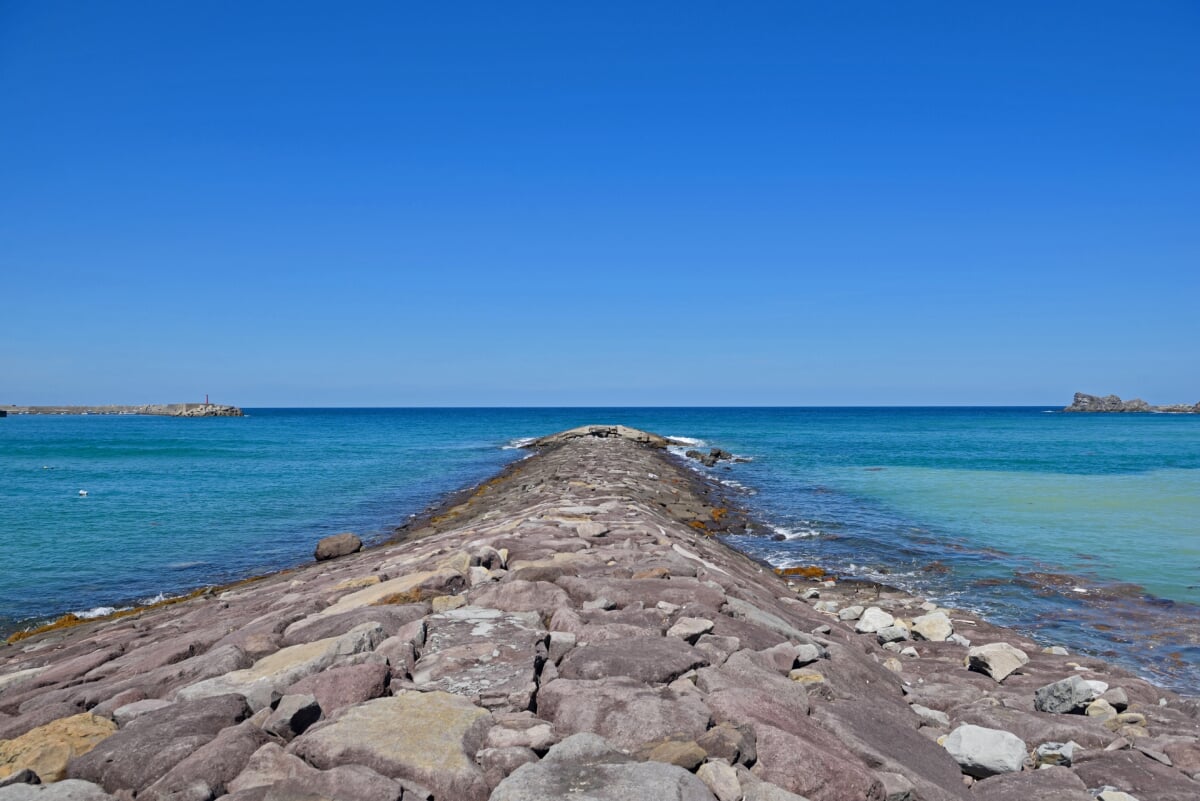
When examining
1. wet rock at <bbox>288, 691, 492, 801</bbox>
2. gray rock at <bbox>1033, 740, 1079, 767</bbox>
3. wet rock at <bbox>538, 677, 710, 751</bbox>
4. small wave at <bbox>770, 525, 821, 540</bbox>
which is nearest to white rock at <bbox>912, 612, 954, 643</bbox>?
gray rock at <bbox>1033, 740, 1079, 767</bbox>

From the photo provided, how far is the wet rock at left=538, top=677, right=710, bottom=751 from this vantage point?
12.0ft

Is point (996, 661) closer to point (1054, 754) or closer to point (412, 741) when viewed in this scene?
point (1054, 754)

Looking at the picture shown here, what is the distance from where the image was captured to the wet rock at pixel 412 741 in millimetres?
3365

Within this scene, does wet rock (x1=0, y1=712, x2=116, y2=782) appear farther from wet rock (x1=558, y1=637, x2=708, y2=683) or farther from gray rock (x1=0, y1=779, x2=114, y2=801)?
wet rock (x1=558, y1=637, x2=708, y2=683)

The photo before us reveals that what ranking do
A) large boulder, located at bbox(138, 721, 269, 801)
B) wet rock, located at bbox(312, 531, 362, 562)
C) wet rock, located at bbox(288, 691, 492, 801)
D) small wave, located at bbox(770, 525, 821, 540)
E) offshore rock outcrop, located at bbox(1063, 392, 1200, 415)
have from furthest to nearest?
1. offshore rock outcrop, located at bbox(1063, 392, 1200, 415)
2. small wave, located at bbox(770, 525, 821, 540)
3. wet rock, located at bbox(312, 531, 362, 562)
4. wet rock, located at bbox(288, 691, 492, 801)
5. large boulder, located at bbox(138, 721, 269, 801)

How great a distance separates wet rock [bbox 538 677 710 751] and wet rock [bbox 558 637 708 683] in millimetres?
150

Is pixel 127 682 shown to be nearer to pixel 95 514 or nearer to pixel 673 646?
pixel 673 646

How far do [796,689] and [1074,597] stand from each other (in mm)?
9181

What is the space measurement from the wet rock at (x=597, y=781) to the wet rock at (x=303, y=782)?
1.70 ft

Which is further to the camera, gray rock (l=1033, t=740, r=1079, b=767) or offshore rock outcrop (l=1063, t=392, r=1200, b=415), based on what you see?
offshore rock outcrop (l=1063, t=392, r=1200, b=415)

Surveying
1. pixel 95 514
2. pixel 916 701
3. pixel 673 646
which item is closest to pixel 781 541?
pixel 916 701

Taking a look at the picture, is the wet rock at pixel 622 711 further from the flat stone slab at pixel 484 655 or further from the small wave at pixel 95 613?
the small wave at pixel 95 613

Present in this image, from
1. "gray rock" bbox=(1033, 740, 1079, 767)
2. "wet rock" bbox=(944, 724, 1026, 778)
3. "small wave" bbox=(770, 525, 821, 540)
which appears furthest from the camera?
"small wave" bbox=(770, 525, 821, 540)

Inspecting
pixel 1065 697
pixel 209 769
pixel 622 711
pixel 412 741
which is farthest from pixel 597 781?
pixel 1065 697
